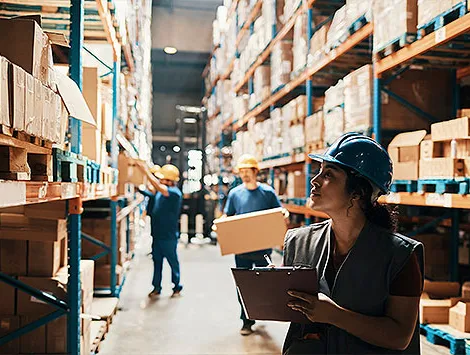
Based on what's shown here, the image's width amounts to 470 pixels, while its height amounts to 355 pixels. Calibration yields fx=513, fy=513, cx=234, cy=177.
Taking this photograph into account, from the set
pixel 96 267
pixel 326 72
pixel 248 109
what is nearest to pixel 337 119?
pixel 326 72

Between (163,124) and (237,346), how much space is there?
18.2 m

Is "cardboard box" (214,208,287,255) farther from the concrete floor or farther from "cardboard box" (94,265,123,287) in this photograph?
"cardboard box" (94,265,123,287)

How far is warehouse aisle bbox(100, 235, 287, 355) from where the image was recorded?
5.12m

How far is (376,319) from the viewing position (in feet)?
6.48

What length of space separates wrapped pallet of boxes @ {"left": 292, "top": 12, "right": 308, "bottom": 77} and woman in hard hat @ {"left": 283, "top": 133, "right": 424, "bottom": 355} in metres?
6.15

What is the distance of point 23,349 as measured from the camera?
4316 mm

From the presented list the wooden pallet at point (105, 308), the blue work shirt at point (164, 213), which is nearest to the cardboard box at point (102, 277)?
the wooden pallet at point (105, 308)

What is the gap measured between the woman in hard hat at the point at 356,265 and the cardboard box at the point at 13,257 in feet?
8.80

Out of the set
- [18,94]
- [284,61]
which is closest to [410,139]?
[18,94]

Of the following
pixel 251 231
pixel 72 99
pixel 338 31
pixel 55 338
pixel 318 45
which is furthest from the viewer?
pixel 318 45

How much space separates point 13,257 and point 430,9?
414 centimetres

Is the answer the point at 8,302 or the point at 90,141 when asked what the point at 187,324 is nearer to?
the point at 8,302

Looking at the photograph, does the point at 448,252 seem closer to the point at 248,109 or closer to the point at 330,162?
the point at 330,162

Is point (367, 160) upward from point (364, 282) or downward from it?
upward
